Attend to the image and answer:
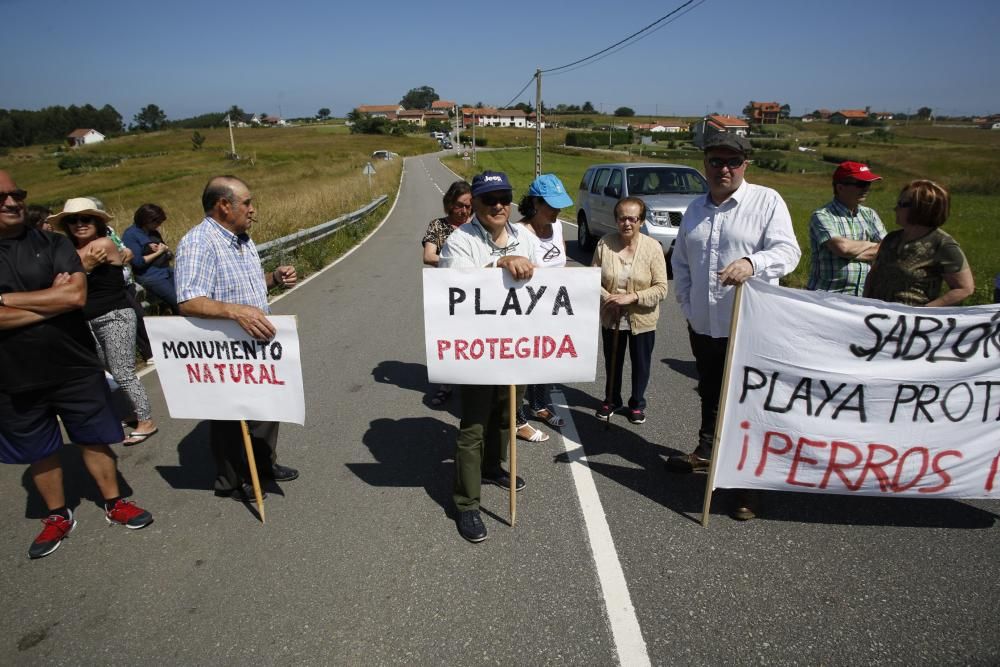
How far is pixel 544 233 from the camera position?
4582mm

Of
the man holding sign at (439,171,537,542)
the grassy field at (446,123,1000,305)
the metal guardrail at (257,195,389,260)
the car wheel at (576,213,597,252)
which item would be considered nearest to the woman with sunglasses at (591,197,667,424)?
the man holding sign at (439,171,537,542)

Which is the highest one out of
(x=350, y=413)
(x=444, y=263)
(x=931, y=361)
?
(x=444, y=263)

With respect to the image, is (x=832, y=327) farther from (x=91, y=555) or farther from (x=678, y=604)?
(x=91, y=555)

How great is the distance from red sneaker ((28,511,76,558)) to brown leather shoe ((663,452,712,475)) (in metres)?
3.73

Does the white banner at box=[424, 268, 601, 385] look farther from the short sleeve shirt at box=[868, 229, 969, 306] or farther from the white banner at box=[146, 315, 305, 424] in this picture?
the short sleeve shirt at box=[868, 229, 969, 306]

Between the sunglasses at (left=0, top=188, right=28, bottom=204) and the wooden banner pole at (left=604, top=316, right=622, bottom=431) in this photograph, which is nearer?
the sunglasses at (left=0, top=188, right=28, bottom=204)

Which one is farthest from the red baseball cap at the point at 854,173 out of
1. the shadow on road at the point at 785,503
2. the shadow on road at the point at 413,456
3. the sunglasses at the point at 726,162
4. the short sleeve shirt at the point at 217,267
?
the short sleeve shirt at the point at 217,267

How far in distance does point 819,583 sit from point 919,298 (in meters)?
1.91

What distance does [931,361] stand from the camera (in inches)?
122

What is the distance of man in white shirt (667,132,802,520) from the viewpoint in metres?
3.25

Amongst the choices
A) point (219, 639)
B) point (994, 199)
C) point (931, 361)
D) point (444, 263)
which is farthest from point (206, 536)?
point (994, 199)

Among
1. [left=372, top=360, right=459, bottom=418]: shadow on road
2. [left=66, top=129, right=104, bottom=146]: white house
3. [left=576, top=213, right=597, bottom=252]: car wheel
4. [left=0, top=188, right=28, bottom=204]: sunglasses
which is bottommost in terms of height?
[left=372, top=360, right=459, bottom=418]: shadow on road

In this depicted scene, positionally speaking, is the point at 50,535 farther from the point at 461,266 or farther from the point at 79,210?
the point at 461,266

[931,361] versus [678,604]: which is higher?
[931,361]
